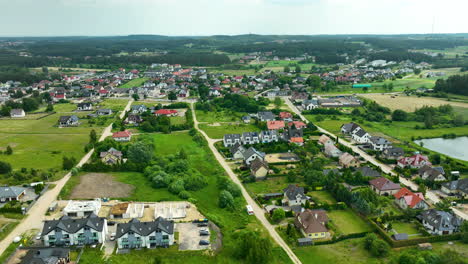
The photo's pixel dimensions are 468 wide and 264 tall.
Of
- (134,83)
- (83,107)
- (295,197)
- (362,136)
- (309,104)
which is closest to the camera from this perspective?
(295,197)

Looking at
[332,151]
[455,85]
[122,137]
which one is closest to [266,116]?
[332,151]

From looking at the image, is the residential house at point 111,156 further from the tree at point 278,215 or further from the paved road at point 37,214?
the tree at point 278,215

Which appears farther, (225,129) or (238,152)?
(225,129)

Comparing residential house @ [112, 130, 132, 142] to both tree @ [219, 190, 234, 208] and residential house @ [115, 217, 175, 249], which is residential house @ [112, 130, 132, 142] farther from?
residential house @ [115, 217, 175, 249]

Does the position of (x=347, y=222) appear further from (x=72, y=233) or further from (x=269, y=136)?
(x=269, y=136)

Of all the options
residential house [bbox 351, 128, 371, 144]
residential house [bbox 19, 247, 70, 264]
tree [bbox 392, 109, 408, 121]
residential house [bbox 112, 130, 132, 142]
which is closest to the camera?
residential house [bbox 19, 247, 70, 264]

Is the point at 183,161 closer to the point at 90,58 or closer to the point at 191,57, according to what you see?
the point at 191,57

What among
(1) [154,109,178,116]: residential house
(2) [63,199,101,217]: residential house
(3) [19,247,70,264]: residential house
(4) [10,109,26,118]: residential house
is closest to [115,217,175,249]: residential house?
(3) [19,247,70,264]: residential house

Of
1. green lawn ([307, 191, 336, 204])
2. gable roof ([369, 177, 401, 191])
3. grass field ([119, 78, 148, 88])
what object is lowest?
green lawn ([307, 191, 336, 204])
